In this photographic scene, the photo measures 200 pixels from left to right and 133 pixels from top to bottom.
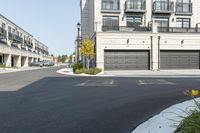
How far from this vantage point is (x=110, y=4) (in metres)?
33.1

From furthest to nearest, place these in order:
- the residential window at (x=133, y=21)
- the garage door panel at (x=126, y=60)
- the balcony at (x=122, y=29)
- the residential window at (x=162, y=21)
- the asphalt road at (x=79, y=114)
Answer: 1. the residential window at (x=162, y=21)
2. the residential window at (x=133, y=21)
3. the balcony at (x=122, y=29)
4. the garage door panel at (x=126, y=60)
5. the asphalt road at (x=79, y=114)

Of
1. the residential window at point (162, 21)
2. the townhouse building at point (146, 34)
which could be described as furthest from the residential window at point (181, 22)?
the residential window at point (162, 21)

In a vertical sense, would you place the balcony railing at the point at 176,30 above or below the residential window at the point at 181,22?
below

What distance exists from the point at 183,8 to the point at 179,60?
8237 millimetres

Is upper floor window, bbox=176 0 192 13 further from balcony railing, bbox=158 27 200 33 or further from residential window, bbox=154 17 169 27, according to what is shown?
balcony railing, bbox=158 27 200 33

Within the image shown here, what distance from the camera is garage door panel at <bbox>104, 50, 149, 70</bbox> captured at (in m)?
30.6

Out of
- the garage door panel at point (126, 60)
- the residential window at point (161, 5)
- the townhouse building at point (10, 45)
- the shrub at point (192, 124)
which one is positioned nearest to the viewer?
the shrub at point (192, 124)

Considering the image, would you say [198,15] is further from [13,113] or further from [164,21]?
[13,113]

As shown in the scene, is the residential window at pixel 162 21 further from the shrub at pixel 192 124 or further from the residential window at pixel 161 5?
the shrub at pixel 192 124

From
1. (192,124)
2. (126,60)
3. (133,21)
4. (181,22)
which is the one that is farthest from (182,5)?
(192,124)

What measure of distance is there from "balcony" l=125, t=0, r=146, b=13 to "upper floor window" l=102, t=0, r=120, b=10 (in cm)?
140

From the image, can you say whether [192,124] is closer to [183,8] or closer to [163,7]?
[163,7]

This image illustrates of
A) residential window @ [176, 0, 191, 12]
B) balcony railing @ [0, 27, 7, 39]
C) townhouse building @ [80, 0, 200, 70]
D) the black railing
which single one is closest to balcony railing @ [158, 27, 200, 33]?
townhouse building @ [80, 0, 200, 70]

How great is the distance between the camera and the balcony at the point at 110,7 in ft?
107
